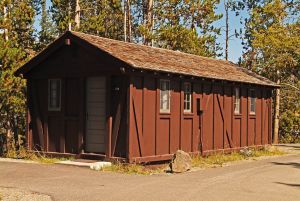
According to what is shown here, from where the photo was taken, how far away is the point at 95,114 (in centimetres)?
1638

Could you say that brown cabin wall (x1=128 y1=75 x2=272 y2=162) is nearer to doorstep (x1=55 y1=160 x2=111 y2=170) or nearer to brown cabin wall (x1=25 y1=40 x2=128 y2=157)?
brown cabin wall (x1=25 y1=40 x2=128 y2=157)

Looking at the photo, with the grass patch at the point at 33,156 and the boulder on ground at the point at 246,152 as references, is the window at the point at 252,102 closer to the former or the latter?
the boulder on ground at the point at 246,152

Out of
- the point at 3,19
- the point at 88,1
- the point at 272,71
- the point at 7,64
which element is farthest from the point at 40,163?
the point at 88,1

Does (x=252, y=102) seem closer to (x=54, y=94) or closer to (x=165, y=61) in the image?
(x=165, y=61)

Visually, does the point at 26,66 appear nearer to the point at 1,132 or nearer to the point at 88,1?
the point at 1,132

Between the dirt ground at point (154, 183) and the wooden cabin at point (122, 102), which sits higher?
the wooden cabin at point (122, 102)

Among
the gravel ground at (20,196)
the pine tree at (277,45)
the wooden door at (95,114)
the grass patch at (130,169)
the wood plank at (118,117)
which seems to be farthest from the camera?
the pine tree at (277,45)

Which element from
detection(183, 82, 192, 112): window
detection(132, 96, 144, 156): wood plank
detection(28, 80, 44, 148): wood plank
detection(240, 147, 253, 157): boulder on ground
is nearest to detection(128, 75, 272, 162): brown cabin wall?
detection(132, 96, 144, 156): wood plank

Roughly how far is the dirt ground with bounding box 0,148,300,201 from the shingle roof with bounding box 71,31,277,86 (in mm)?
3767

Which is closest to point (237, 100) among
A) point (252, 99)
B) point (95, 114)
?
point (252, 99)

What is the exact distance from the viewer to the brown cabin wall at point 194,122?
15453mm

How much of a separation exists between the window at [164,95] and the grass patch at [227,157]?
86.9 inches

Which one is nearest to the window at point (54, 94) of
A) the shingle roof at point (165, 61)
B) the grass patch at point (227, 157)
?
the shingle roof at point (165, 61)

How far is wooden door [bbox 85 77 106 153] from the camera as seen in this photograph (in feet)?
53.0
